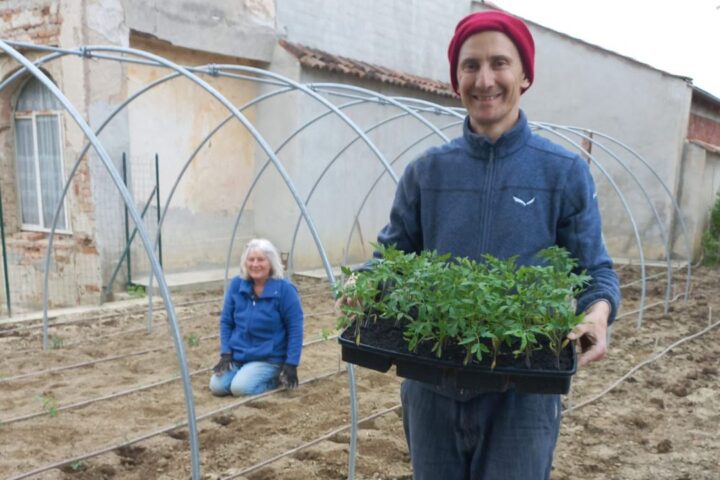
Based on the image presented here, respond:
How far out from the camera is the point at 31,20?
21.7ft

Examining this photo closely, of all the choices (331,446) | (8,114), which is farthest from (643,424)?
(8,114)

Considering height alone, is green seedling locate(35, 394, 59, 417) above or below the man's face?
below

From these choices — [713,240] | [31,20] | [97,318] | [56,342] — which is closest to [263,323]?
[56,342]

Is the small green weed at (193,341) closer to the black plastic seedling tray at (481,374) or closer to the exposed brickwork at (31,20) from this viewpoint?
the exposed brickwork at (31,20)

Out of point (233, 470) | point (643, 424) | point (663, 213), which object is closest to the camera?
point (233, 470)

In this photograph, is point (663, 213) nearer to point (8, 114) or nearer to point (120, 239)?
point (120, 239)

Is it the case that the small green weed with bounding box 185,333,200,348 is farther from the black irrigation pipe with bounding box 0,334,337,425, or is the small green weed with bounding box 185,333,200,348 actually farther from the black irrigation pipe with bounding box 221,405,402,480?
the black irrigation pipe with bounding box 221,405,402,480

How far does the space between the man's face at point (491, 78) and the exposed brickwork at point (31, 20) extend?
20.9 feet

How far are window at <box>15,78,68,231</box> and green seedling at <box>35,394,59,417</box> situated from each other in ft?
11.7

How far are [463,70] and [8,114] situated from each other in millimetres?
7480

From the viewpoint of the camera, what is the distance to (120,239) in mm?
6965

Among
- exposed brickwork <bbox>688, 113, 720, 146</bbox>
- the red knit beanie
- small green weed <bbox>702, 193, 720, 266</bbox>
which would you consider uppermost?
exposed brickwork <bbox>688, 113, 720, 146</bbox>

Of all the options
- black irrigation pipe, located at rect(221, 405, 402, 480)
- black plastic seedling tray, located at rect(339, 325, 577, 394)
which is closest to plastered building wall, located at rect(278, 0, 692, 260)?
black irrigation pipe, located at rect(221, 405, 402, 480)

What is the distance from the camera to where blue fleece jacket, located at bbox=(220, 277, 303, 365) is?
407cm
